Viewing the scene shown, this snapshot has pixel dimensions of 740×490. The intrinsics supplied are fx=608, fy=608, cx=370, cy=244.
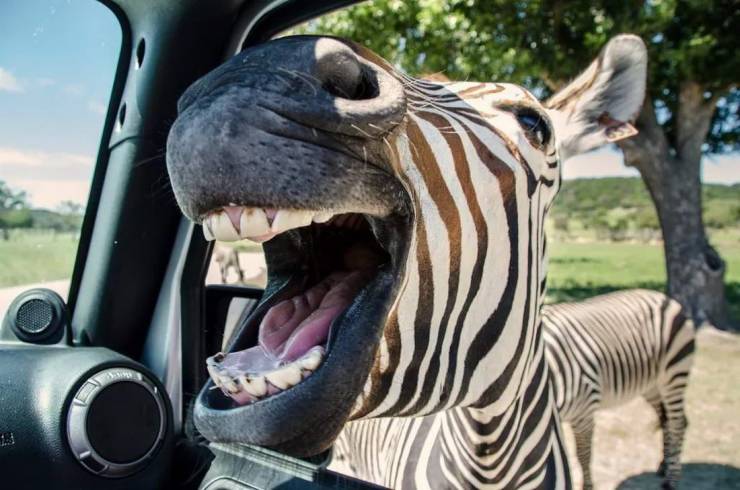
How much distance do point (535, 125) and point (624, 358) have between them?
4.82 meters

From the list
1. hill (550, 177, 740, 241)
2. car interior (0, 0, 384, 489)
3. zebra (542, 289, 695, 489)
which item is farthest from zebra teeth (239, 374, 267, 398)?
hill (550, 177, 740, 241)

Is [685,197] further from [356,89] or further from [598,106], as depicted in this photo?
[356,89]

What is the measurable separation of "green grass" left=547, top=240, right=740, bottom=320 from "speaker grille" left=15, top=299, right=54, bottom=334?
13.3m

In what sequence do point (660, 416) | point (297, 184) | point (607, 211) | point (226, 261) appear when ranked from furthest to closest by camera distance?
point (607, 211), point (660, 416), point (226, 261), point (297, 184)

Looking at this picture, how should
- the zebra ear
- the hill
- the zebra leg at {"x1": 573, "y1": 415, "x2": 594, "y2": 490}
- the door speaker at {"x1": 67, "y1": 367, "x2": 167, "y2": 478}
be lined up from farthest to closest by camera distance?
1. the hill
2. the zebra leg at {"x1": 573, "y1": 415, "x2": 594, "y2": 490}
3. the zebra ear
4. the door speaker at {"x1": 67, "y1": 367, "x2": 167, "y2": 478}

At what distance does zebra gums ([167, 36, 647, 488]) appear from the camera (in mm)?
943

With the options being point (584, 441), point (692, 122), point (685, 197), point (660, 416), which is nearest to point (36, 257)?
point (584, 441)

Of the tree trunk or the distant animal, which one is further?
the tree trunk

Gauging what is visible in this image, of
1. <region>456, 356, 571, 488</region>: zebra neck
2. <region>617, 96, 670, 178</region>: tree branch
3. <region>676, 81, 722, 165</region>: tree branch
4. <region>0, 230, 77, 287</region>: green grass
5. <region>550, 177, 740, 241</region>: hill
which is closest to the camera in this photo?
<region>456, 356, 571, 488</region>: zebra neck

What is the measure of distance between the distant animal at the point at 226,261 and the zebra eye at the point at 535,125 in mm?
1659

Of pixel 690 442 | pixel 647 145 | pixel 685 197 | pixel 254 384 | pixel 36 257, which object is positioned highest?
pixel 647 145

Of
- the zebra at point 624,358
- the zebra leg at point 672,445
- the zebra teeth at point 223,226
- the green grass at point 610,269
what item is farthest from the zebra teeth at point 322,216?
the green grass at point 610,269

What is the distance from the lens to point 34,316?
2000 millimetres

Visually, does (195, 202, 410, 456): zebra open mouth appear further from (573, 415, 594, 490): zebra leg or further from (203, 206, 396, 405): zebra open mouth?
(573, 415, 594, 490): zebra leg
